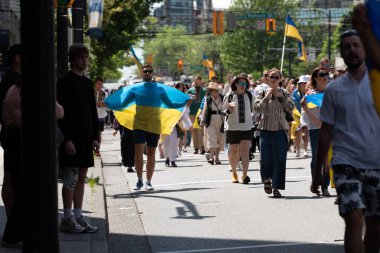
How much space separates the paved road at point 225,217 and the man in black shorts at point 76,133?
588 mm

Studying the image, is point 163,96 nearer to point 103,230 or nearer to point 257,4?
point 103,230

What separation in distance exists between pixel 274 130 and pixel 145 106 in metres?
2.15

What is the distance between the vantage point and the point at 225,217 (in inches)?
479

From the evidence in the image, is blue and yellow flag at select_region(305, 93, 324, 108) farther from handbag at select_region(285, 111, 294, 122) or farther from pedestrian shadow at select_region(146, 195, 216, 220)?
pedestrian shadow at select_region(146, 195, 216, 220)

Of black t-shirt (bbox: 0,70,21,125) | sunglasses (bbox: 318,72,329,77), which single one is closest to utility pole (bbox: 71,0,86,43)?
sunglasses (bbox: 318,72,329,77)

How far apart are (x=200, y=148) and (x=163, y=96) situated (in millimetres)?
11060

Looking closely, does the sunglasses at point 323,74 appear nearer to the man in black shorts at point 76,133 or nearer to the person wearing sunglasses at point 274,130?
the person wearing sunglasses at point 274,130

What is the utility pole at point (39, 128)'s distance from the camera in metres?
6.84

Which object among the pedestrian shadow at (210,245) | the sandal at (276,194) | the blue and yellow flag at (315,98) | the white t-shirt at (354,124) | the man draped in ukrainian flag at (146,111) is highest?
the white t-shirt at (354,124)

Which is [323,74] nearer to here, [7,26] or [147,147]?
[147,147]

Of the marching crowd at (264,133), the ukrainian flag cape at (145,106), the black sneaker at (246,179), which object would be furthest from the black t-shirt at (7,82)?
the black sneaker at (246,179)

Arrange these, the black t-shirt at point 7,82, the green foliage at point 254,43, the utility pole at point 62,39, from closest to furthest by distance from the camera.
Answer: the black t-shirt at point 7,82 → the utility pole at point 62,39 → the green foliage at point 254,43

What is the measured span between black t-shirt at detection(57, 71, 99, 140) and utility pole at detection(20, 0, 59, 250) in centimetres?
305

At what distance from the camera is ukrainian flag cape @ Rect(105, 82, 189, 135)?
1565 centimetres
